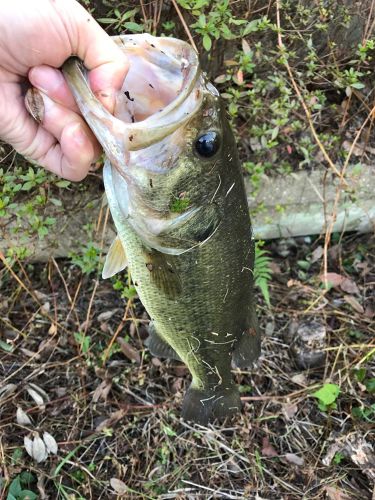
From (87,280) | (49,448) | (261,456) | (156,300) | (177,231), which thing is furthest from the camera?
(87,280)

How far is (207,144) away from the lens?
149cm

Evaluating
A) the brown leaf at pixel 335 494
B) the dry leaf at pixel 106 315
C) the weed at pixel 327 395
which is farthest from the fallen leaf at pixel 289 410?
the dry leaf at pixel 106 315

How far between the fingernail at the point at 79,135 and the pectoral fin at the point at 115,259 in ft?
1.46

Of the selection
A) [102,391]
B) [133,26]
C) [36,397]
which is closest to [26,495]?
[36,397]

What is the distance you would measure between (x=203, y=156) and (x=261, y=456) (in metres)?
2.03

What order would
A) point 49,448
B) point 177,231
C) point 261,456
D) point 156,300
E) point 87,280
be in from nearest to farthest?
point 177,231
point 156,300
point 49,448
point 261,456
point 87,280

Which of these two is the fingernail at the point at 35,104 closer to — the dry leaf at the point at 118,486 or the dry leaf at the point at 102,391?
the dry leaf at the point at 102,391

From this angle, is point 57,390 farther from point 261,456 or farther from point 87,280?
point 261,456

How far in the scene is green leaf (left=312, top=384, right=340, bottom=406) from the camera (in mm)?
2773

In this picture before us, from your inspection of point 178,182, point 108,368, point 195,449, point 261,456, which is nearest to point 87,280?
point 108,368

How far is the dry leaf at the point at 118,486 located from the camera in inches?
101

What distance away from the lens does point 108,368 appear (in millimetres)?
2904

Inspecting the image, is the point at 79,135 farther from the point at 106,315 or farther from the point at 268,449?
the point at 268,449

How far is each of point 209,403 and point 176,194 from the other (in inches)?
48.1
